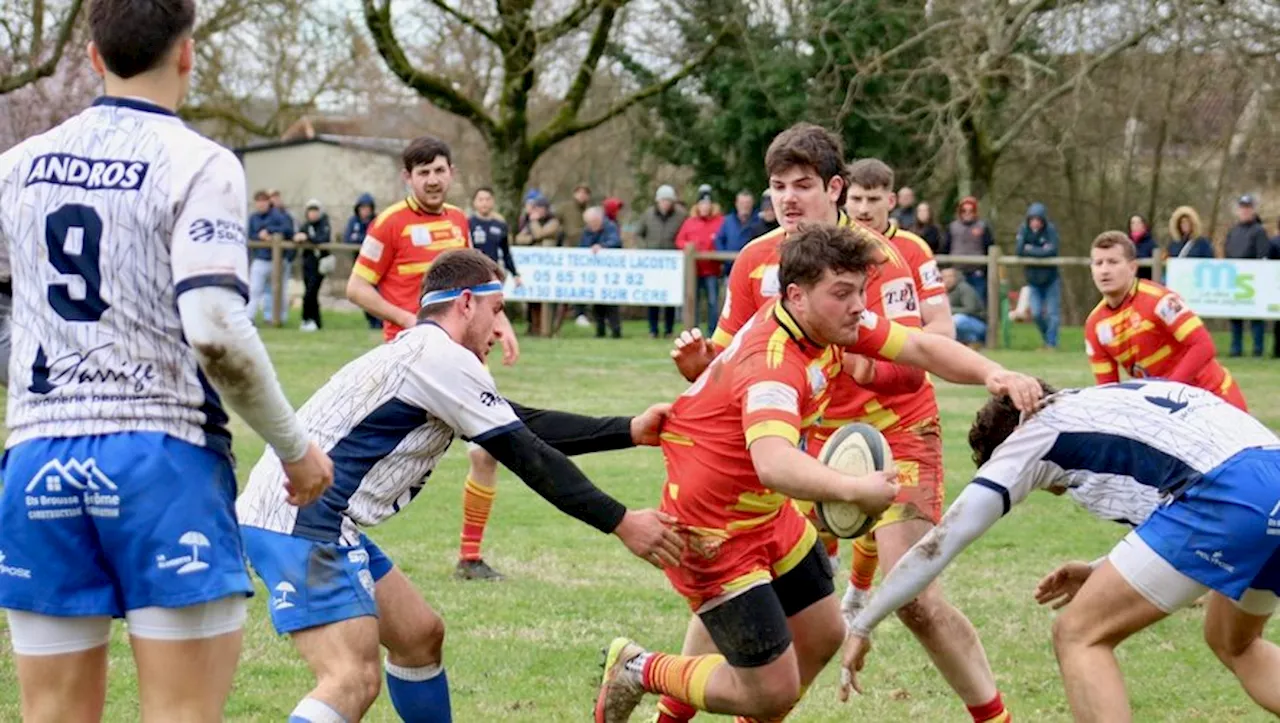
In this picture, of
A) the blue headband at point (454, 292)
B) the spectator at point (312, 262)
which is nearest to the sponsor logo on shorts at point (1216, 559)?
the blue headband at point (454, 292)

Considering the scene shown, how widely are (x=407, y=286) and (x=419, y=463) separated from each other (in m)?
4.97

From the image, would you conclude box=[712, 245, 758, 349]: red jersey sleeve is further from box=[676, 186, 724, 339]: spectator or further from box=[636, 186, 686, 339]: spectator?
box=[636, 186, 686, 339]: spectator

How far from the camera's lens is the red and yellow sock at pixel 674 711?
5602 mm

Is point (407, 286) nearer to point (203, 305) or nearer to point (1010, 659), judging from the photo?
point (1010, 659)

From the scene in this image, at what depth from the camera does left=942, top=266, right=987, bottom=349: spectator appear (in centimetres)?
2200

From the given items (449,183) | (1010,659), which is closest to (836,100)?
(449,183)

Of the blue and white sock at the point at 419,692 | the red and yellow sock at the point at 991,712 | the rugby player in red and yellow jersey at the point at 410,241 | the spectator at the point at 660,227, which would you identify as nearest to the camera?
the blue and white sock at the point at 419,692

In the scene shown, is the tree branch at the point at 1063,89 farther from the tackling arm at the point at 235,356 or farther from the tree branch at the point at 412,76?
the tackling arm at the point at 235,356

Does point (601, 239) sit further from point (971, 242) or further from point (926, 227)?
point (971, 242)

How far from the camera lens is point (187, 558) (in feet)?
11.5

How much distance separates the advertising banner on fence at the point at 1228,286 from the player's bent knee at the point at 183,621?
18.8 m

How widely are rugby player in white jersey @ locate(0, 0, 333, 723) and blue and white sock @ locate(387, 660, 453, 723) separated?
1666mm

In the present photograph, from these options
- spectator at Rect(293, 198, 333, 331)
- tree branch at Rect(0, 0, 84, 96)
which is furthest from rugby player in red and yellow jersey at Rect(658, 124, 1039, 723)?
spectator at Rect(293, 198, 333, 331)

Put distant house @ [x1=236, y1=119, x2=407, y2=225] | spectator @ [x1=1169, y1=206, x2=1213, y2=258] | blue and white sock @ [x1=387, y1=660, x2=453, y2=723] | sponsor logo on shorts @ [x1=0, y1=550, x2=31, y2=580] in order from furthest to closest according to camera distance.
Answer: distant house @ [x1=236, y1=119, x2=407, y2=225] < spectator @ [x1=1169, y1=206, x2=1213, y2=258] < blue and white sock @ [x1=387, y1=660, x2=453, y2=723] < sponsor logo on shorts @ [x1=0, y1=550, x2=31, y2=580]
